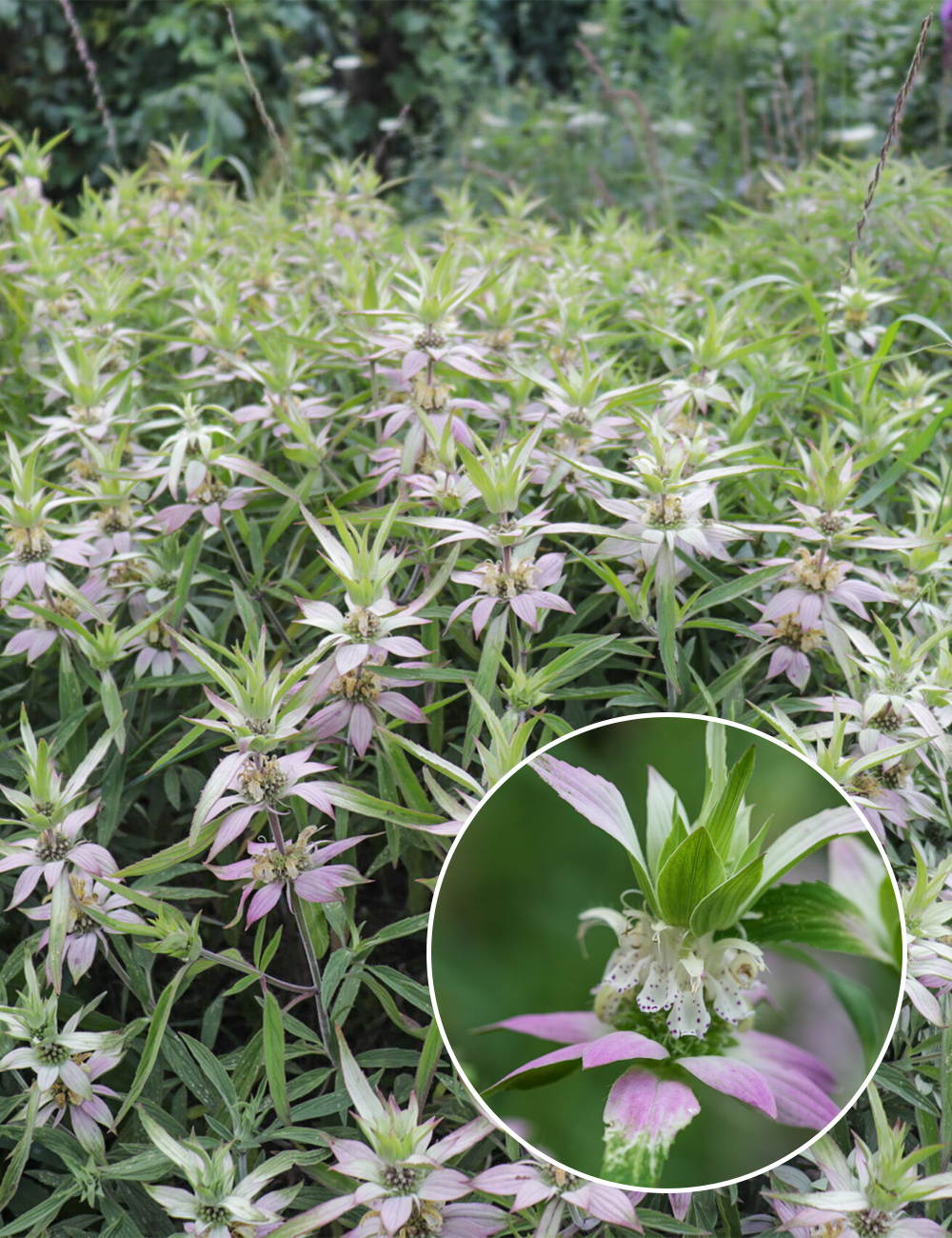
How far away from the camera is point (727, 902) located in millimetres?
780

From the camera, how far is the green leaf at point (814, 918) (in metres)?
0.82

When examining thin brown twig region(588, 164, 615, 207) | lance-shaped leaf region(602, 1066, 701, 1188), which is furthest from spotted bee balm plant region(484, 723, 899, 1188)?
thin brown twig region(588, 164, 615, 207)

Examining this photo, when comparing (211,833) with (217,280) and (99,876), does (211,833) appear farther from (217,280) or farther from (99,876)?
(217,280)

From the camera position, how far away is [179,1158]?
2.95 ft

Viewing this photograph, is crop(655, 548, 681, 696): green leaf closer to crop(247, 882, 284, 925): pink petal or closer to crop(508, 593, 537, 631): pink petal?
crop(508, 593, 537, 631): pink petal

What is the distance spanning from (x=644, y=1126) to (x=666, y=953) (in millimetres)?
121

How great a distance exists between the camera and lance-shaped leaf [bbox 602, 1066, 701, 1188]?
748 mm

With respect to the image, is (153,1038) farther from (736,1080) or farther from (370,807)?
(736,1080)

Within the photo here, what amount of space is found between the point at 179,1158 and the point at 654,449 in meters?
0.81

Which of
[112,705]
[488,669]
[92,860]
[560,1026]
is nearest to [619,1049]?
[560,1026]

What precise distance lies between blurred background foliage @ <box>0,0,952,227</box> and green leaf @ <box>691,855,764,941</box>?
12.7 ft

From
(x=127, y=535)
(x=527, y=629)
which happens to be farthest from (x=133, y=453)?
(x=527, y=629)

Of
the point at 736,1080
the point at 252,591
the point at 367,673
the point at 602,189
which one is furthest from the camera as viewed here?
the point at 602,189

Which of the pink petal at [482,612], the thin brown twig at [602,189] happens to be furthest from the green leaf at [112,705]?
the thin brown twig at [602,189]
